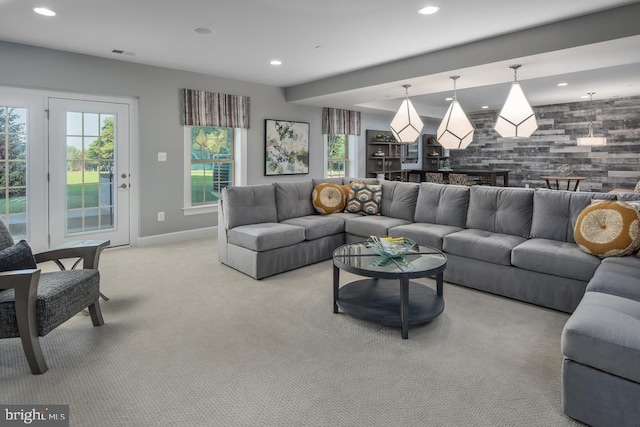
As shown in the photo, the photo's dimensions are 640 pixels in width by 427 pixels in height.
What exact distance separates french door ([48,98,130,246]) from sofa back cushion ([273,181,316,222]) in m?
2.14

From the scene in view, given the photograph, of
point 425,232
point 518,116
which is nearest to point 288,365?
point 425,232

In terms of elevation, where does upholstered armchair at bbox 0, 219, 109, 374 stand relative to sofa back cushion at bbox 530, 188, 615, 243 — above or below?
below

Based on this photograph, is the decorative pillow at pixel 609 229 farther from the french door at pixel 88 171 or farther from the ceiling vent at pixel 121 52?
the french door at pixel 88 171

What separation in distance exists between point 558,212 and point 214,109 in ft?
15.5

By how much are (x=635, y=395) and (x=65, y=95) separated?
19.0ft

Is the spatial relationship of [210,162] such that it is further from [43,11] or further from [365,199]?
[43,11]

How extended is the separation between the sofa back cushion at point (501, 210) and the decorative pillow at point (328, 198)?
1.68 meters

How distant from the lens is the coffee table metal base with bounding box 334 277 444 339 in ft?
8.69

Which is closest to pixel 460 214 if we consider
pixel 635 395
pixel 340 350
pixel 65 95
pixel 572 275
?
pixel 572 275

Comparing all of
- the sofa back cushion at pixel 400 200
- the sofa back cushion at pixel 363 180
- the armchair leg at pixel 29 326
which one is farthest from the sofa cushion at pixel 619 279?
the armchair leg at pixel 29 326

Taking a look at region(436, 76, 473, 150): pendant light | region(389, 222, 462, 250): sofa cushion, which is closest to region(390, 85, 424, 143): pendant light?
region(436, 76, 473, 150): pendant light

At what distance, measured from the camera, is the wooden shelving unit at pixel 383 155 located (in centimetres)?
871

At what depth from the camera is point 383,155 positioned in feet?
29.0

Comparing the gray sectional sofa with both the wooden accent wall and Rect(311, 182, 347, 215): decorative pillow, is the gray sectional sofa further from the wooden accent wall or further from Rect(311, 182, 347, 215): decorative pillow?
the wooden accent wall
